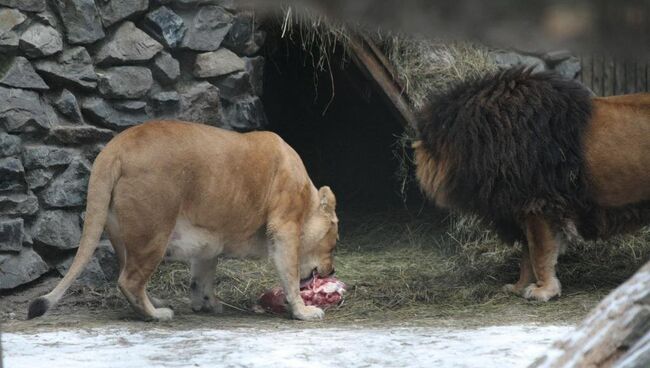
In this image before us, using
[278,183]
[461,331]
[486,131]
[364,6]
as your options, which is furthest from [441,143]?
[364,6]

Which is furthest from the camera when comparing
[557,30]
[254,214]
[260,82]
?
[260,82]

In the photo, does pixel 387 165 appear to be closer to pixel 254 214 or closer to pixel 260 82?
pixel 260 82

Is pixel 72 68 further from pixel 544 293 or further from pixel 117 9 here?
pixel 544 293

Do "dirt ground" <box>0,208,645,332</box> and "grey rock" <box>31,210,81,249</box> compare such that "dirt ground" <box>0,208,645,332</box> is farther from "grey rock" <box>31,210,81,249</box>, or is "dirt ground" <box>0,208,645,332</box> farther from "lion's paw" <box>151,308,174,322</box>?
"grey rock" <box>31,210,81,249</box>

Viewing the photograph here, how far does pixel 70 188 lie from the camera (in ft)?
21.1

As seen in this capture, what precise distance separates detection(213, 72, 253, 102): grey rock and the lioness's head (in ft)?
4.37

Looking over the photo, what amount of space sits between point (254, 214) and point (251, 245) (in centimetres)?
26

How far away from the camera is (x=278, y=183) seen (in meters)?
6.21

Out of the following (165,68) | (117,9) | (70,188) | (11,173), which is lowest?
(70,188)

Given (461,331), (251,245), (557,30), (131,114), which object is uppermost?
(131,114)

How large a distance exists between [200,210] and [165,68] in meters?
1.55

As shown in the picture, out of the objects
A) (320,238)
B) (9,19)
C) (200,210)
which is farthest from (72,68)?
(320,238)

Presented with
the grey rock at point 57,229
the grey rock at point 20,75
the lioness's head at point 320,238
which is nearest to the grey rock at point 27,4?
the grey rock at point 20,75

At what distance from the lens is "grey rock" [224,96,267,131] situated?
24.5ft
